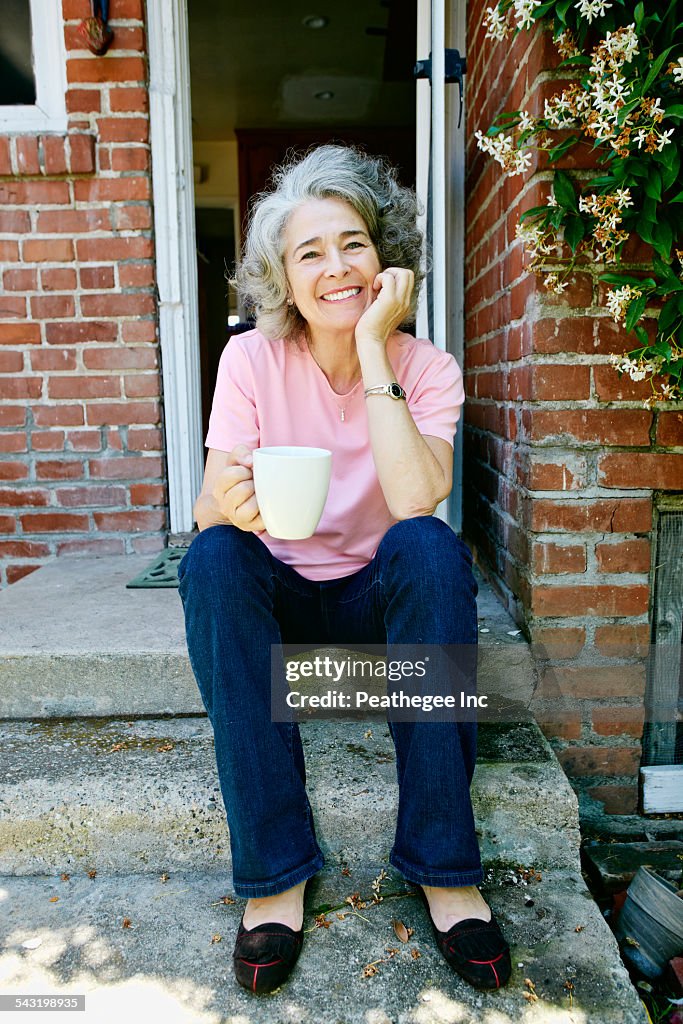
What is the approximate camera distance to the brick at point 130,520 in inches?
107

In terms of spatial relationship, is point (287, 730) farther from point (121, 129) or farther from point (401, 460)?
point (121, 129)

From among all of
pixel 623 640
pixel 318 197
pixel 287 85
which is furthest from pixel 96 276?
pixel 287 85

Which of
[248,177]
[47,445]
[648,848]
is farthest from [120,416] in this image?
[248,177]

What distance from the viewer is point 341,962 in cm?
131

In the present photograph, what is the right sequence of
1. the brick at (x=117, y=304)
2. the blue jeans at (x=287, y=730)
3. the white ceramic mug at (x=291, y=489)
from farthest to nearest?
the brick at (x=117, y=304) < the blue jeans at (x=287, y=730) < the white ceramic mug at (x=291, y=489)

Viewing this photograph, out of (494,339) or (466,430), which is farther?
(466,430)

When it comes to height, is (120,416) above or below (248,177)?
below

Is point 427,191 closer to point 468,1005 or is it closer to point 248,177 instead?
point 468,1005

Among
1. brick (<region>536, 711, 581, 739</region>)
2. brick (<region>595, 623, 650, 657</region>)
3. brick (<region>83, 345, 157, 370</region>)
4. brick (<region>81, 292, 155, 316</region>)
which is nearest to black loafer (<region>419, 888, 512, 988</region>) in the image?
brick (<region>536, 711, 581, 739</region>)

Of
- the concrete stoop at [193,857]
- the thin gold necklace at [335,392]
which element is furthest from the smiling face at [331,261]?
the concrete stoop at [193,857]

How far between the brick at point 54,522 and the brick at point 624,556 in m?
1.76

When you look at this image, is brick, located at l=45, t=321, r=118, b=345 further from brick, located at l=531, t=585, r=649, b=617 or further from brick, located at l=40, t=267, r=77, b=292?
brick, located at l=531, t=585, r=649, b=617

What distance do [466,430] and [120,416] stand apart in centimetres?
120

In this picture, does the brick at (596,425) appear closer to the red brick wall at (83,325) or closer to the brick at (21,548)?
the red brick wall at (83,325)
